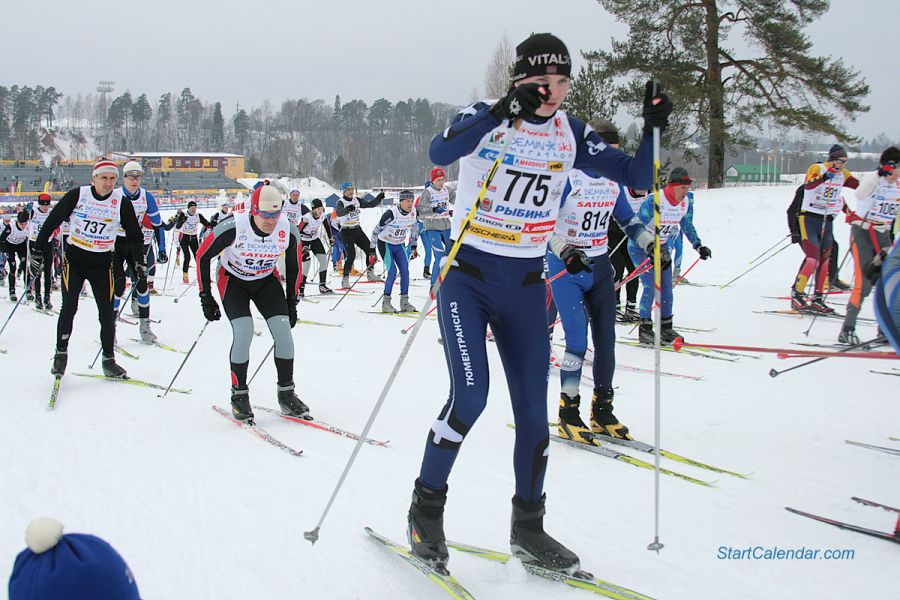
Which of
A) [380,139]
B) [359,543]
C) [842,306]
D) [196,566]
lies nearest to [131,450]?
[196,566]

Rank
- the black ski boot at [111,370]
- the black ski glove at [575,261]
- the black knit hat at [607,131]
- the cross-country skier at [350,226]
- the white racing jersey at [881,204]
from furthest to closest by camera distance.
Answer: the cross-country skier at [350,226], the white racing jersey at [881,204], the black ski boot at [111,370], the black knit hat at [607,131], the black ski glove at [575,261]

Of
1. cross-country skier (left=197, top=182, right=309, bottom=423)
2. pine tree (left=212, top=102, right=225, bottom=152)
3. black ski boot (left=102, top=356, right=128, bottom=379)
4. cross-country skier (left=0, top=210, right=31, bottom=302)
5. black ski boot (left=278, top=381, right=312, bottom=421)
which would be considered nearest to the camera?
cross-country skier (left=197, top=182, right=309, bottom=423)

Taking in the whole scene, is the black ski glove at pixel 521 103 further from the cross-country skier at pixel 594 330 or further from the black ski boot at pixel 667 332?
the black ski boot at pixel 667 332

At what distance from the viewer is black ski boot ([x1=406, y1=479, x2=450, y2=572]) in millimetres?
2795

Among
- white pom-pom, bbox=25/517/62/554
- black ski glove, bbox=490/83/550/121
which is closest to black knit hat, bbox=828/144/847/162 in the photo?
black ski glove, bbox=490/83/550/121

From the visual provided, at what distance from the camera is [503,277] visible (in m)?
2.85

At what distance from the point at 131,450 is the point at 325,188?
3048 inches

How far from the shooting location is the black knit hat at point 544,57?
2.78 metres

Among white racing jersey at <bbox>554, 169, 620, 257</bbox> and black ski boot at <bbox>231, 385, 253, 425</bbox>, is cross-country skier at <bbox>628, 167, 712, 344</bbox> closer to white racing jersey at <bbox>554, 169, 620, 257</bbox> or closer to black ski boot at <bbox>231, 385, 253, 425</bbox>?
white racing jersey at <bbox>554, 169, 620, 257</bbox>

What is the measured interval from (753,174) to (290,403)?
176 feet

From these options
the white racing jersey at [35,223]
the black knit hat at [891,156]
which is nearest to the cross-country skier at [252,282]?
the black knit hat at [891,156]

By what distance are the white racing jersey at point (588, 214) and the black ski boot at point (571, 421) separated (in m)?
1.18

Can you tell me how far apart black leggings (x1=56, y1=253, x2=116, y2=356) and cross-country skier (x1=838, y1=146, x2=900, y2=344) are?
7804mm

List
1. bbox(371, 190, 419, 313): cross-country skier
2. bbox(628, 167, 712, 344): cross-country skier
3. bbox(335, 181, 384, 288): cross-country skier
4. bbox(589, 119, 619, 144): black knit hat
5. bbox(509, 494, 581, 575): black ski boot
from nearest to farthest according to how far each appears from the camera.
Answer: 1. bbox(509, 494, 581, 575): black ski boot
2. bbox(589, 119, 619, 144): black knit hat
3. bbox(628, 167, 712, 344): cross-country skier
4. bbox(371, 190, 419, 313): cross-country skier
5. bbox(335, 181, 384, 288): cross-country skier
